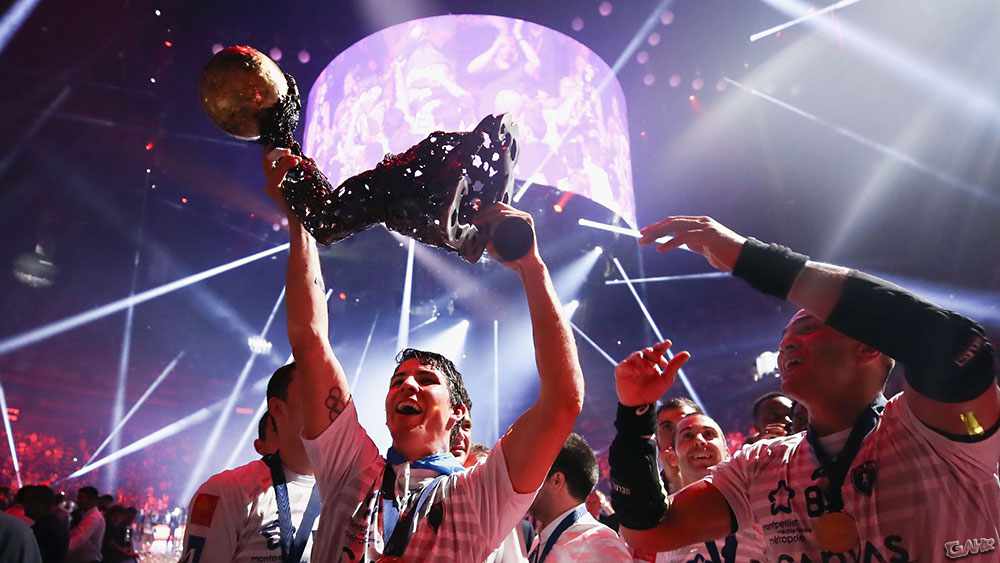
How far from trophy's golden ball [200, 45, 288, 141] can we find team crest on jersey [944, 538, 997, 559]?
8.48 feet

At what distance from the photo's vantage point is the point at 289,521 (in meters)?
2.75

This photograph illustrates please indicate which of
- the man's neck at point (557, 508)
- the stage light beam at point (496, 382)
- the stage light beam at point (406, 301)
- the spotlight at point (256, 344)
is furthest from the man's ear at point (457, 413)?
the spotlight at point (256, 344)

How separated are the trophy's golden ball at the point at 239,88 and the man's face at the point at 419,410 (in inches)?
44.1

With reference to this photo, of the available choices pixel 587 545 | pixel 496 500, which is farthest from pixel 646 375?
pixel 587 545

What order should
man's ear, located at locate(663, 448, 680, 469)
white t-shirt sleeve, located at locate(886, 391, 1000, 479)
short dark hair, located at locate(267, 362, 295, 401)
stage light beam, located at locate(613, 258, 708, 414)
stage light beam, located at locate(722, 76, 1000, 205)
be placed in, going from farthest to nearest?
stage light beam, located at locate(613, 258, 708, 414) → stage light beam, located at locate(722, 76, 1000, 205) → man's ear, located at locate(663, 448, 680, 469) → short dark hair, located at locate(267, 362, 295, 401) → white t-shirt sleeve, located at locate(886, 391, 1000, 479)

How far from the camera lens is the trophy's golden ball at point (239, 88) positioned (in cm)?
214

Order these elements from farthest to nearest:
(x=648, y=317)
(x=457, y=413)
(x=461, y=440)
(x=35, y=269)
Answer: (x=648, y=317), (x=35, y=269), (x=461, y=440), (x=457, y=413)

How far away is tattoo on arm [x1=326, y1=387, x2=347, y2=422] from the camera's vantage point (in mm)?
2133

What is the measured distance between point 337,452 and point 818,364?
174 centimetres

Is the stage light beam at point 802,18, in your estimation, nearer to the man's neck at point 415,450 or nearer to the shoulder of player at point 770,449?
the shoulder of player at point 770,449

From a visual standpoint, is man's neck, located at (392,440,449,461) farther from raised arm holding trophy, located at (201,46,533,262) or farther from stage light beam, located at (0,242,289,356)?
stage light beam, located at (0,242,289,356)

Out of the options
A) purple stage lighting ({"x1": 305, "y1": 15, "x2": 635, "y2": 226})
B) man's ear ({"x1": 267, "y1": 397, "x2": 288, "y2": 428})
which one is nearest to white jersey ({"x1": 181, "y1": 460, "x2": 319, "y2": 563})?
man's ear ({"x1": 267, "y1": 397, "x2": 288, "y2": 428})

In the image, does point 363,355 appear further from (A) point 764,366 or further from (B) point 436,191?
(B) point 436,191

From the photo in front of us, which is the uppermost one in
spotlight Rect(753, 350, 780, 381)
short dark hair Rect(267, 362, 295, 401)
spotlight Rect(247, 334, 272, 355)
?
spotlight Rect(247, 334, 272, 355)
